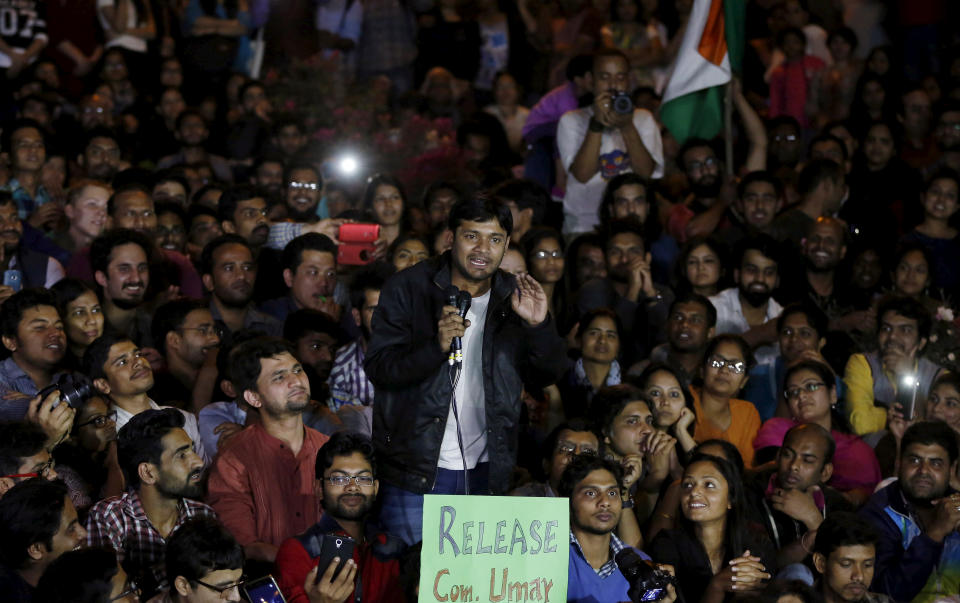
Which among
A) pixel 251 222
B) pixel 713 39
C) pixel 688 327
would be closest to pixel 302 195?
pixel 251 222

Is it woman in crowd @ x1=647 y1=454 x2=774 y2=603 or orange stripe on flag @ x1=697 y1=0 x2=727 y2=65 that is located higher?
orange stripe on flag @ x1=697 y1=0 x2=727 y2=65

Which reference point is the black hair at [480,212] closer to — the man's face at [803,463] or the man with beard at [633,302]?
the man's face at [803,463]

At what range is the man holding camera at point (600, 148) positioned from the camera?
30.1ft

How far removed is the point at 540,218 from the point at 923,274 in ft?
8.19

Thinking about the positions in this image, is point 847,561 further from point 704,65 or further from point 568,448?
point 704,65

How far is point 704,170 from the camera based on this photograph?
990cm

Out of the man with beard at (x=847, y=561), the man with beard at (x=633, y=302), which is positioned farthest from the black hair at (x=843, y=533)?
the man with beard at (x=633, y=302)

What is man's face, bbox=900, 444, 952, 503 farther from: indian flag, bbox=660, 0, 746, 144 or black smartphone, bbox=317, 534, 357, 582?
indian flag, bbox=660, 0, 746, 144

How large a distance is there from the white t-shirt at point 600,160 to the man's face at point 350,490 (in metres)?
4.43

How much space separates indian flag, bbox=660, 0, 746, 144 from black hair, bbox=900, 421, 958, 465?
13.2ft

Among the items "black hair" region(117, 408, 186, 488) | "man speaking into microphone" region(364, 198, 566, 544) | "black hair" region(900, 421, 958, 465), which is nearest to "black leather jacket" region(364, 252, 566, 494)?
"man speaking into microphone" region(364, 198, 566, 544)

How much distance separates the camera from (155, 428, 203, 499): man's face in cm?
546

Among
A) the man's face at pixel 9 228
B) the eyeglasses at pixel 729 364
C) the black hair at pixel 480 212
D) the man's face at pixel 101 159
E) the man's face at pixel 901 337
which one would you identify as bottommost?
the eyeglasses at pixel 729 364

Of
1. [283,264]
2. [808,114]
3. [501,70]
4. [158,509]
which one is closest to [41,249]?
[283,264]
